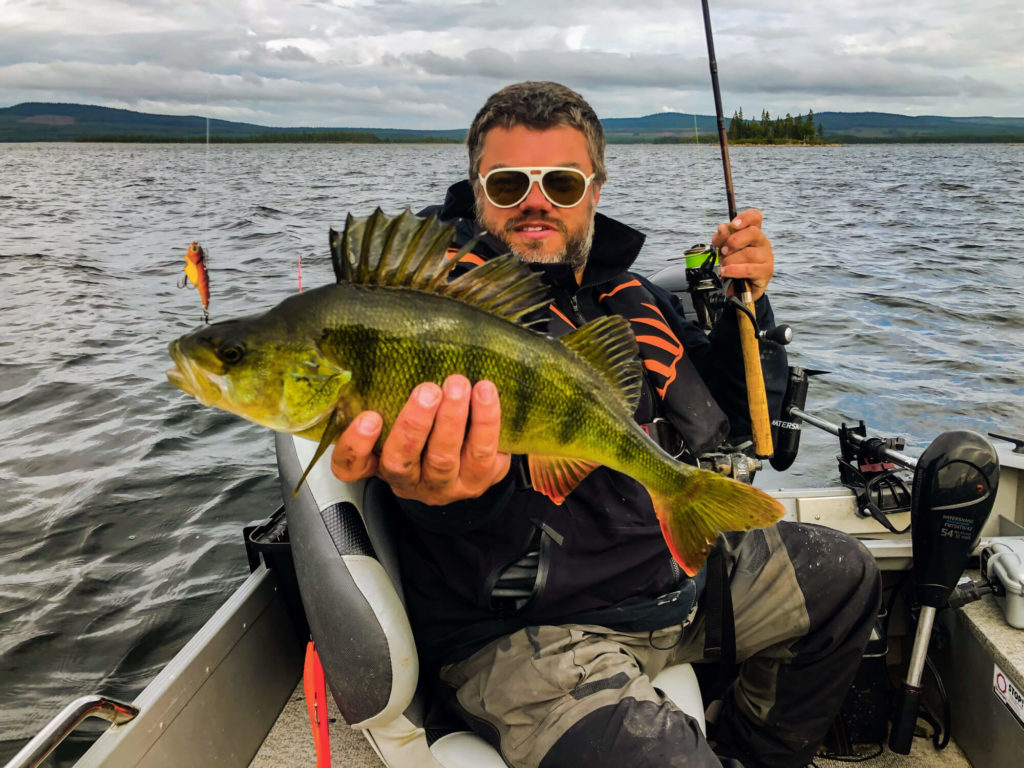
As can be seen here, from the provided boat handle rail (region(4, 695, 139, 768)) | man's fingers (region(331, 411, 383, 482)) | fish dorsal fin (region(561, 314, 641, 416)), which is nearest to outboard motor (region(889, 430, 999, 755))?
fish dorsal fin (region(561, 314, 641, 416))

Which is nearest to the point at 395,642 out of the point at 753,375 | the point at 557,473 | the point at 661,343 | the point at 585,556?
the point at 585,556

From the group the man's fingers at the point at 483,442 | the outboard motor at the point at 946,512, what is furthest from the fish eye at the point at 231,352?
the outboard motor at the point at 946,512

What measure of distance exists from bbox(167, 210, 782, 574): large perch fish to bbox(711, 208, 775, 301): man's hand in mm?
1345

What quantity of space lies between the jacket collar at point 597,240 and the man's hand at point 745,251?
1.27 feet

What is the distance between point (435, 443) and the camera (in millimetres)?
1840

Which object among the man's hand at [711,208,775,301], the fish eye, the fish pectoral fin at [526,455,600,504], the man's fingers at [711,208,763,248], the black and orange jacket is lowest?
the black and orange jacket

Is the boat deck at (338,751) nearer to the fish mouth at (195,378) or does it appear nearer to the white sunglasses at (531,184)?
the fish mouth at (195,378)

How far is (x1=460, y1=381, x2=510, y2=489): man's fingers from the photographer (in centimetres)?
178

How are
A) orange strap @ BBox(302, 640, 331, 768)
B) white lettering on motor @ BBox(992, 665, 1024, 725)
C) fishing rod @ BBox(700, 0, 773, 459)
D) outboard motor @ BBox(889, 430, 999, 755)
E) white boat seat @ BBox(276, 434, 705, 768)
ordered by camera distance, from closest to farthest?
white boat seat @ BBox(276, 434, 705, 768) → orange strap @ BBox(302, 640, 331, 768) → white lettering on motor @ BBox(992, 665, 1024, 725) → outboard motor @ BBox(889, 430, 999, 755) → fishing rod @ BBox(700, 0, 773, 459)

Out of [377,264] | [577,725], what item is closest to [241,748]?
[577,725]

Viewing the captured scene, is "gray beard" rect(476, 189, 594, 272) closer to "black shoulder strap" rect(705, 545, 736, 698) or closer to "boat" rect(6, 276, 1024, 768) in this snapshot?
"boat" rect(6, 276, 1024, 768)

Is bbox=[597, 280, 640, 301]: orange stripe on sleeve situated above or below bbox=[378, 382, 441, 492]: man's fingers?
above

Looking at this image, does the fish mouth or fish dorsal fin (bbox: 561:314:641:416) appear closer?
the fish mouth

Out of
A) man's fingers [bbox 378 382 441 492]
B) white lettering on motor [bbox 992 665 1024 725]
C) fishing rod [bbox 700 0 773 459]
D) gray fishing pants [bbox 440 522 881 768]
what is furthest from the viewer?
fishing rod [bbox 700 0 773 459]
